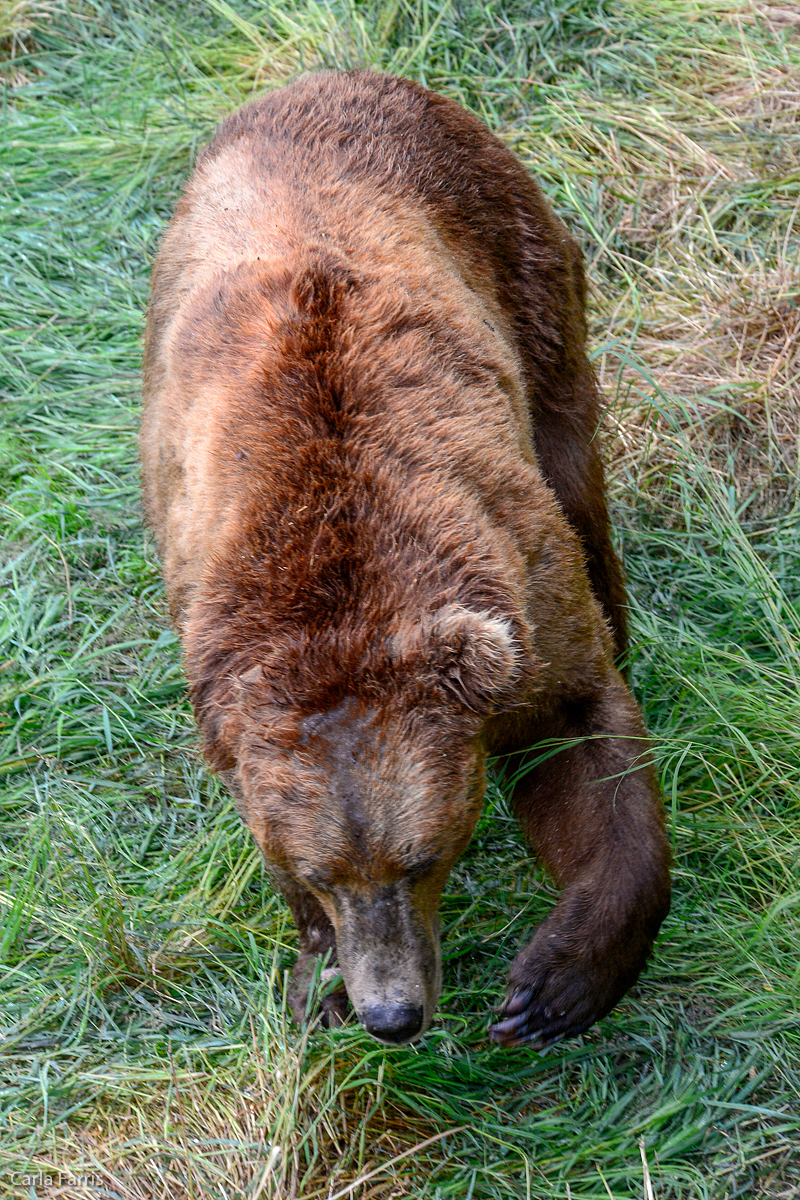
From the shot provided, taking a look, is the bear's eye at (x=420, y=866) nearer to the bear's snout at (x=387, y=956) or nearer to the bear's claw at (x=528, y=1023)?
the bear's snout at (x=387, y=956)

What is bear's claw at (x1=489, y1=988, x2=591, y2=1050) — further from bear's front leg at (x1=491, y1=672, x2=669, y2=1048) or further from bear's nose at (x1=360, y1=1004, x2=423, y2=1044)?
bear's nose at (x1=360, y1=1004, x2=423, y2=1044)

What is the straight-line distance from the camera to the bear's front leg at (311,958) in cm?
379

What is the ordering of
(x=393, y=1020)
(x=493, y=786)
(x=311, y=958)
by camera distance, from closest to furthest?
(x=393, y=1020) → (x=311, y=958) → (x=493, y=786)

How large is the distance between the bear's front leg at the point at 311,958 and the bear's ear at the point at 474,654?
101 cm

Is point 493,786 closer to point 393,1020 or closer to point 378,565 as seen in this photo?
point 393,1020

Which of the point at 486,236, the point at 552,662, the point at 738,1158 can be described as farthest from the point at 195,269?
Result: the point at 738,1158

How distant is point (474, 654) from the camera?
118 inches

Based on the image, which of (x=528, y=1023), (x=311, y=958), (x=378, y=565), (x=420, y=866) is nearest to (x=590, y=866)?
(x=528, y=1023)

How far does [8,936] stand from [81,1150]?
33.5 inches

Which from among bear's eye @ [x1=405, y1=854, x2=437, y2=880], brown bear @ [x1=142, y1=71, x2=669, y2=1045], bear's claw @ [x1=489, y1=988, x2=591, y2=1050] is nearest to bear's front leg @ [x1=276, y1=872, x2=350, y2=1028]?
brown bear @ [x1=142, y1=71, x2=669, y2=1045]

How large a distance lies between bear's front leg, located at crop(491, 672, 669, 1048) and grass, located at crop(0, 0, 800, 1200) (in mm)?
280

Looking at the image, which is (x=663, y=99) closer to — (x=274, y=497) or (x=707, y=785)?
(x=707, y=785)

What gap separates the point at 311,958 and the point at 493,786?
1.00 m

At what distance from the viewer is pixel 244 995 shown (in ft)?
13.3
